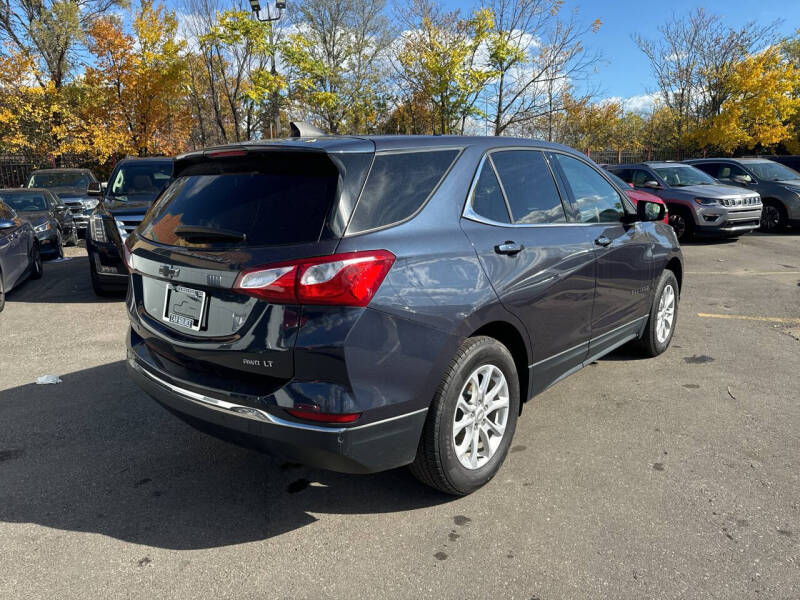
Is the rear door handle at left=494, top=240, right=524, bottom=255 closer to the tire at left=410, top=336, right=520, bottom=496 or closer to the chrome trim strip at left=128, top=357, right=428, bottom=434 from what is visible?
the tire at left=410, top=336, right=520, bottom=496

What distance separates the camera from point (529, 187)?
3.52 m

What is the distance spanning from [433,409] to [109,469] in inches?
77.6

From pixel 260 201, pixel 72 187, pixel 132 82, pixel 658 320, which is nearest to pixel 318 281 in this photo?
pixel 260 201

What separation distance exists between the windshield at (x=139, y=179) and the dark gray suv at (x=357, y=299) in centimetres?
591

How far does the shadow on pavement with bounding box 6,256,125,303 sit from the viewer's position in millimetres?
8016

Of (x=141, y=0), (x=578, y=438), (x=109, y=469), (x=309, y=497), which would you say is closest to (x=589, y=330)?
(x=578, y=438)

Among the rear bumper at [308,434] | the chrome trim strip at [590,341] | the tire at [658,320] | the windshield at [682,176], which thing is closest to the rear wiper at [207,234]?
the rear bumper at [308,434]

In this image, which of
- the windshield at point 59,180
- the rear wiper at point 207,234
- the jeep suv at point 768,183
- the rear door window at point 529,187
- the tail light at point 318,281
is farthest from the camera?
the windshield at point 59,180

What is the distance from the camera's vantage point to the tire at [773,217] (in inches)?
552

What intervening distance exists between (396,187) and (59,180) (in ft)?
54.8

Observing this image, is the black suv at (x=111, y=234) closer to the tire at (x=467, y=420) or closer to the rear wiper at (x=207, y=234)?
the rear wiper at (x=207, y=234)

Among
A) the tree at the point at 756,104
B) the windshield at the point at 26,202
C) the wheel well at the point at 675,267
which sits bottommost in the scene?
the wheel well at the point at 675,267

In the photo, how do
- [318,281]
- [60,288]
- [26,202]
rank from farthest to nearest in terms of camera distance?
[26,202] < [60,288] < [318,281]

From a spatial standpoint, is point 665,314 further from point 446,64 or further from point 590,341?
point 446,64
